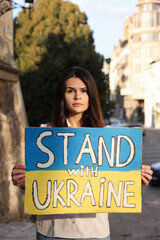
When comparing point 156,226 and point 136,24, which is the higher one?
point 136,24

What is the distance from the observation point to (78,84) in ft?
8.27

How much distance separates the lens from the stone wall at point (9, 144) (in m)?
7.93

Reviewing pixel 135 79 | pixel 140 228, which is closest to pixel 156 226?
pixel 140 228

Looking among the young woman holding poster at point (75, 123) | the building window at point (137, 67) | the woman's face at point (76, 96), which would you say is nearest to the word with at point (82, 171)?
the young woman holding poster at point (75, 123)

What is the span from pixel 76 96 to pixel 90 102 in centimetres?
14

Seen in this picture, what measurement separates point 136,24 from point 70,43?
3561 centimetres

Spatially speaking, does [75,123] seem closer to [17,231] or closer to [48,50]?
[17,231]

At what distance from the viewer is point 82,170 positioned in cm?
245

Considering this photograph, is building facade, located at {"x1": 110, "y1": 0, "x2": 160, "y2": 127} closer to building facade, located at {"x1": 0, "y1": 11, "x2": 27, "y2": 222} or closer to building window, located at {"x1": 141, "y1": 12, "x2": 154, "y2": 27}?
building window, located at {"x1": 141, "y1": 12, "x2": 154, "y2": 27}

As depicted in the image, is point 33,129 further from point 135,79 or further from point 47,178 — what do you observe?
point 135,79

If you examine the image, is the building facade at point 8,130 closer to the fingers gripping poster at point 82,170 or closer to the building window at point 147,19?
the fingers gripping poster at point 82,170

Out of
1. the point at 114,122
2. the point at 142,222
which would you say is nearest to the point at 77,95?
the point at 142,222

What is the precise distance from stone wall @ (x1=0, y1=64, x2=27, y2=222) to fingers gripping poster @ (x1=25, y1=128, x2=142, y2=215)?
18.4 ft

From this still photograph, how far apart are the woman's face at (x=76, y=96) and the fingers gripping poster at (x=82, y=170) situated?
0.18 meters
